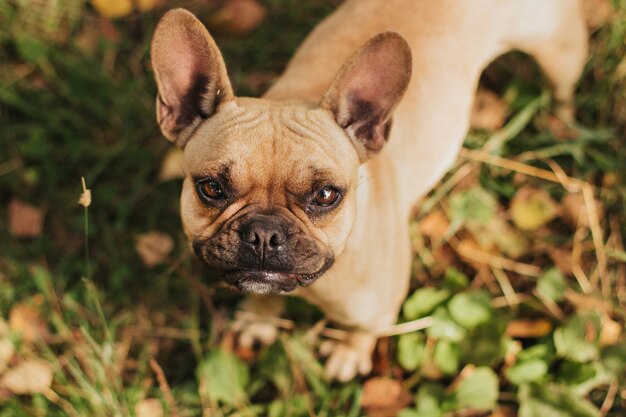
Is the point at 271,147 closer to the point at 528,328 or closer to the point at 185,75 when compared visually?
the point at 185,75

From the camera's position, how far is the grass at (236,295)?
3238mm

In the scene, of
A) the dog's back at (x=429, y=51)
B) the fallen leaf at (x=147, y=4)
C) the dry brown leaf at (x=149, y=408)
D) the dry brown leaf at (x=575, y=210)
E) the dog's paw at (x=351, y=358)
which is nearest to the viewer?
the dog's back at (x=429, y=51)

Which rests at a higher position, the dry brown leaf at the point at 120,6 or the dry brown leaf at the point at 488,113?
the dry brown leaf at the point at 120,6

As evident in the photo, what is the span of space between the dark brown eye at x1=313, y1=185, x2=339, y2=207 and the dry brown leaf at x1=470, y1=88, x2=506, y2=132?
77.5 inches

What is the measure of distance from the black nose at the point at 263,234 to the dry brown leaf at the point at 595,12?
10.0 feet

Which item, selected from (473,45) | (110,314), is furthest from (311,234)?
(110,314)

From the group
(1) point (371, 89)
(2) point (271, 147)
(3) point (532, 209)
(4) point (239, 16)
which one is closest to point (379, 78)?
(1) point (371, 89)

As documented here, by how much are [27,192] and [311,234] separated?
241 cm

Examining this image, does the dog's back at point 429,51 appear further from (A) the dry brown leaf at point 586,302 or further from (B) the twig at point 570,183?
(A) the dry brown leaf at point 586,302

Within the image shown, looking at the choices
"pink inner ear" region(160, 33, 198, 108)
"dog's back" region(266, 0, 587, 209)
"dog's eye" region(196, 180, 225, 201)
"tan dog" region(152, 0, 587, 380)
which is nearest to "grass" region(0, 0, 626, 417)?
"tan dog" region(152, 0, 587, 380)

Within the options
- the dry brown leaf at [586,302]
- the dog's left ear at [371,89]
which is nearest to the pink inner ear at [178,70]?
the dog's left ear at [371,89]

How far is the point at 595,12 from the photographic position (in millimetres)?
4242

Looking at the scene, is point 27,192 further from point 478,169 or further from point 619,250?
point 619,250

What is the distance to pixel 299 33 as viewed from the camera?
436cm
